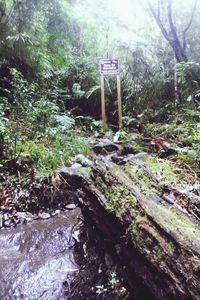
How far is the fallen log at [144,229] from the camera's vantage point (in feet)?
6.56

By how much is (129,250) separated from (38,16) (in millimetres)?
8203

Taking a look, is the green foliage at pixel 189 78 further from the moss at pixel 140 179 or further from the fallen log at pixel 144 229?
the fallen log at pixel 144 229

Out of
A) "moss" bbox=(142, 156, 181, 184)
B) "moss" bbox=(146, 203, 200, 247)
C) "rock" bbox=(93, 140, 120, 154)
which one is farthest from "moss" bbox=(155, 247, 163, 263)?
"rock" bbox=(93, 140, 120, 154)

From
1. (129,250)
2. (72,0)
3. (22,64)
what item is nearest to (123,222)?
(129,250)

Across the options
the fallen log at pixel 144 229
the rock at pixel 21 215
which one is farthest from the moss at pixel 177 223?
the rock at pixel 21 215

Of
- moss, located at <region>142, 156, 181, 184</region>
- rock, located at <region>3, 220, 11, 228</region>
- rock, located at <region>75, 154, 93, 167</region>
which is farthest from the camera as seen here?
rock, located at <region>75, 154, 93, 167</region>

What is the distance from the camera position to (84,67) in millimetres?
9445

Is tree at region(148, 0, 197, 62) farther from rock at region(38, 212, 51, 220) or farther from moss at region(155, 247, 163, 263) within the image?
moss at region(155, 247, 163, 263)

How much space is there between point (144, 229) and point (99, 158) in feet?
6.29

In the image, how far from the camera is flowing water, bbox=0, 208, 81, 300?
280cm

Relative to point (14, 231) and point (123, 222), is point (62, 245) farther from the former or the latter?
point (123, 222)

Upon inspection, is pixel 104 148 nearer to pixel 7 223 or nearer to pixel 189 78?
pixel 7 223

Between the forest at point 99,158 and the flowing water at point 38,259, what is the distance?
14mm

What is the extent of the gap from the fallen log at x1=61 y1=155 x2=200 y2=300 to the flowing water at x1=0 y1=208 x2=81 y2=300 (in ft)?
1.75
